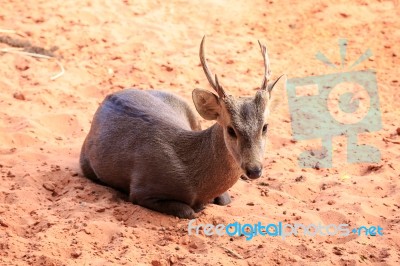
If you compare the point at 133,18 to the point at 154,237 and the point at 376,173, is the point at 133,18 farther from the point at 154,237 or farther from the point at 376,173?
the point at 154,237

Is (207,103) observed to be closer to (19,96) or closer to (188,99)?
(188,99)

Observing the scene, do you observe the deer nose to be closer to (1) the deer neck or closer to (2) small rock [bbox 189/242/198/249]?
(1) the deer neck

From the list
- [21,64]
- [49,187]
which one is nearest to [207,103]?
[49,187]

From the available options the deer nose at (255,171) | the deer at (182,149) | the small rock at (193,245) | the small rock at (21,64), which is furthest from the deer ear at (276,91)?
the small rock at (21,64)

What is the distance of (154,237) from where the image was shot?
17.2 ft

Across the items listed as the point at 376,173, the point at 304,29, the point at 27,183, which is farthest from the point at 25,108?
the point at 304,29

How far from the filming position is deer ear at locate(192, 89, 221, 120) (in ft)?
18.5

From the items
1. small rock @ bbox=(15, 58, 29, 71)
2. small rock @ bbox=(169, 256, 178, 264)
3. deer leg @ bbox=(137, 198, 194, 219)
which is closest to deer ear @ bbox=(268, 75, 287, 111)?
deer leg @ bbox=(137, 198, 194, 219)

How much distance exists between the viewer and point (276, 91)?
5867 mm

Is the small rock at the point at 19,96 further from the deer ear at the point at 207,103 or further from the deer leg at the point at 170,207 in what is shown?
the deer ear at the point at 207,103

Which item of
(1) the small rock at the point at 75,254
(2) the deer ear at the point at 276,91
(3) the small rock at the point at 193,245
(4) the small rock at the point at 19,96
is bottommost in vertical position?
(4) the small rock at the point at 19,96

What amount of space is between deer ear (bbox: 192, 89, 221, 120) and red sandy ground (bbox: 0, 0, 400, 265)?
26.7 inches

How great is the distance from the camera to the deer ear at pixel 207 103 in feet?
18.5

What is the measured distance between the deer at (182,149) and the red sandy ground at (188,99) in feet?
0.57
